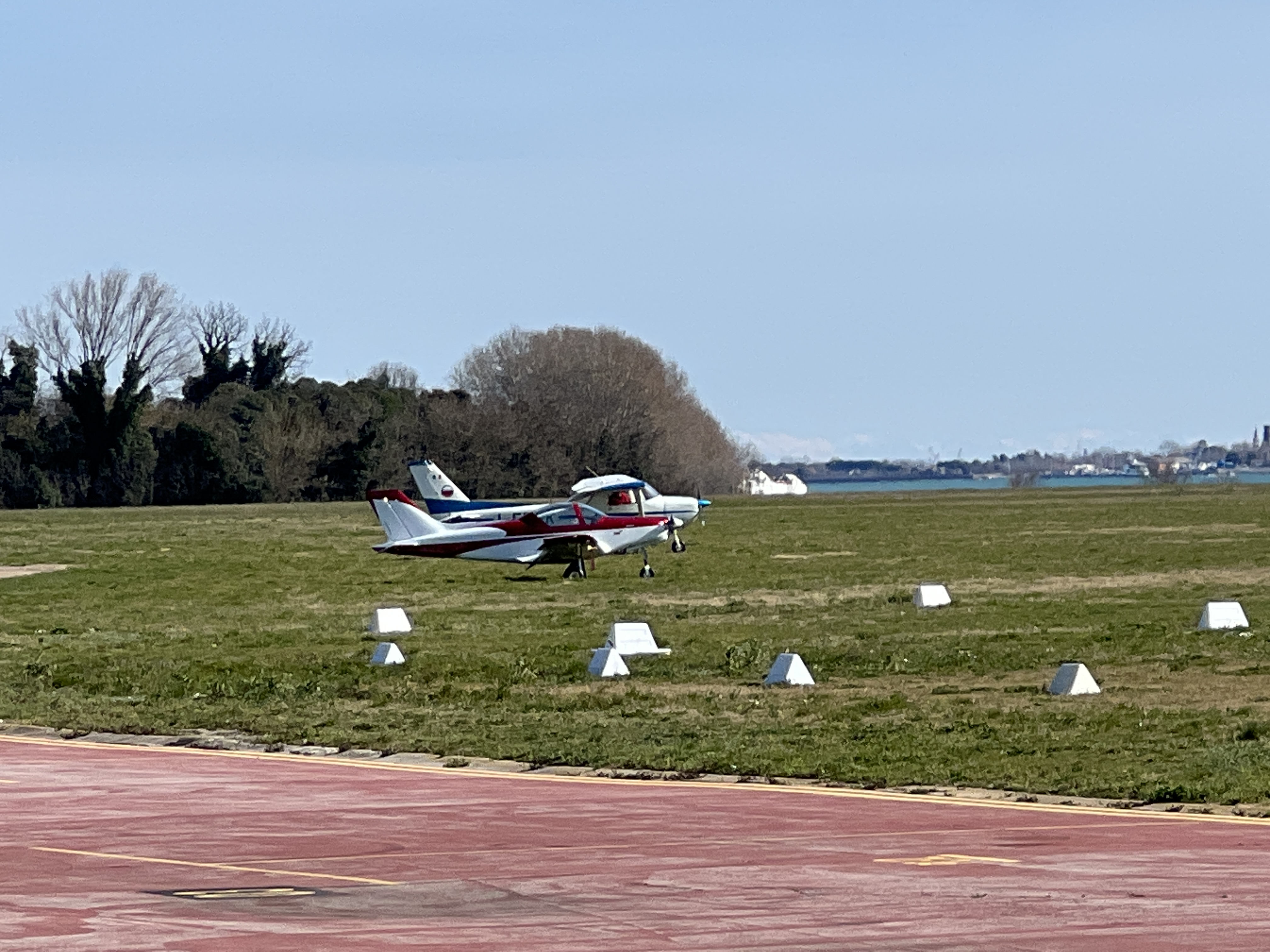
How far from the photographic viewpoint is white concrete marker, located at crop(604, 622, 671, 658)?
89.1 feet

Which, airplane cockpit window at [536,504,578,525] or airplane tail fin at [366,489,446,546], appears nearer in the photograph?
airplane cockpit window at [536,504,578,525]

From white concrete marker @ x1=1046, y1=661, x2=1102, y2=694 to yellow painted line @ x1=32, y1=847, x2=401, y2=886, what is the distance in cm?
1199

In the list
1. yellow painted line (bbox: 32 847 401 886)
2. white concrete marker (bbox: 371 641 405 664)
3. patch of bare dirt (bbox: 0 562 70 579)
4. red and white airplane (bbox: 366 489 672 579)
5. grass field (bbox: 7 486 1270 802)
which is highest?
red and white airplane (bbox: 366 489 672 579)

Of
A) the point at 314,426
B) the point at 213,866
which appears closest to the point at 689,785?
the point at 213,866

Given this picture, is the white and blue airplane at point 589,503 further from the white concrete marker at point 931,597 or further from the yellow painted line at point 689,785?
the yellow painted line at point 689,785

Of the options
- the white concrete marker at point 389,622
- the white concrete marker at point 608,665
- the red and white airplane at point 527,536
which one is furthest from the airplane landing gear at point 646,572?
the white concrete marker at point 608,665

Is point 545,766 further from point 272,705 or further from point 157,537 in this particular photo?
point 157,537

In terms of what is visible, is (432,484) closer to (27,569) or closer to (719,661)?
(27,569)

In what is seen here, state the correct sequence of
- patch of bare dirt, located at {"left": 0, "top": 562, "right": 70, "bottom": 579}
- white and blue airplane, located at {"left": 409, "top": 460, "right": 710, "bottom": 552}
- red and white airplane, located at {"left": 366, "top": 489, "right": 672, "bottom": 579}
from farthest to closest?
white and blue airplane, located at {"left": 409, "top": 460, "right": 710, "bottom": 552}
patch of bare dirt, located at {"left": 0, "top": 562, "right": 70, "bottom": 579}
red and white airplane, located at {"left": 366, "top": 489, "right": 672, "bottom": 579}

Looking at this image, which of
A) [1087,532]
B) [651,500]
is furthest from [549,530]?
[1087,532]

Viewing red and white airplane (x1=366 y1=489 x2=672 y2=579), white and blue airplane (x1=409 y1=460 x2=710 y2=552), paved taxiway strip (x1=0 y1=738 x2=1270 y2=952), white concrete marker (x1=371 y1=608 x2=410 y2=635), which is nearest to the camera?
paved taxiway strip (x1=0 y1=738 x2=1270 y2=952)

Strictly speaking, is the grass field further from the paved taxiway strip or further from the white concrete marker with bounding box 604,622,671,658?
the paved taxiway strip

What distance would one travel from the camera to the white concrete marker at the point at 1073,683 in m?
21.8

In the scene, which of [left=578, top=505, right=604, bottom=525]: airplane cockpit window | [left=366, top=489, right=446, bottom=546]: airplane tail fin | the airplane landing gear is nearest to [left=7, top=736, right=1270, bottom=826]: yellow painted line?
the airplane landing gear
